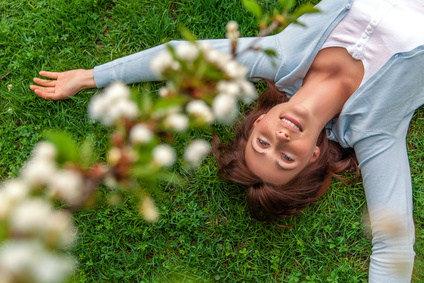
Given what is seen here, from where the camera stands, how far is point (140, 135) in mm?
582

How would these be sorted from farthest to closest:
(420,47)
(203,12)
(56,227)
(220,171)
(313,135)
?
(203,12) < (220,171) < (420,47) < (313,135) < (56,227)

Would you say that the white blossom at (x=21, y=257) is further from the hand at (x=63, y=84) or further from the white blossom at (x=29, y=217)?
the hand at (x=63, y=84)

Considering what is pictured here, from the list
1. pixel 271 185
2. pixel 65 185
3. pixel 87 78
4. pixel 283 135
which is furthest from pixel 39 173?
pixel 87 78

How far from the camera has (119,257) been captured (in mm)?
2213

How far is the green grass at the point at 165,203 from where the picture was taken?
220 cm

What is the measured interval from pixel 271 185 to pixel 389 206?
668 mm

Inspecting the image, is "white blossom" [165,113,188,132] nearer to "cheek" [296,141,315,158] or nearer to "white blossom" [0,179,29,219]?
"white blossom" [0,179,29,219]

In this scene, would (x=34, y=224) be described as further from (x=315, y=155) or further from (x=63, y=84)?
(x=63, y=84)

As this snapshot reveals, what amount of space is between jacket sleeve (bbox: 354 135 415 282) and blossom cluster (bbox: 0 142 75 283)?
1825 millimetres

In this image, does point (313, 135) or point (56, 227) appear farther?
point (313, 135)

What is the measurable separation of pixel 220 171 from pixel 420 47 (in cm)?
131

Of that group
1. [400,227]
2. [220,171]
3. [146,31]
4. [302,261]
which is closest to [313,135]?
[220,171]

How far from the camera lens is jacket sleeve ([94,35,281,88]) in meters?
2.07

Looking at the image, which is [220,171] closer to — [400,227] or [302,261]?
[302,261]
